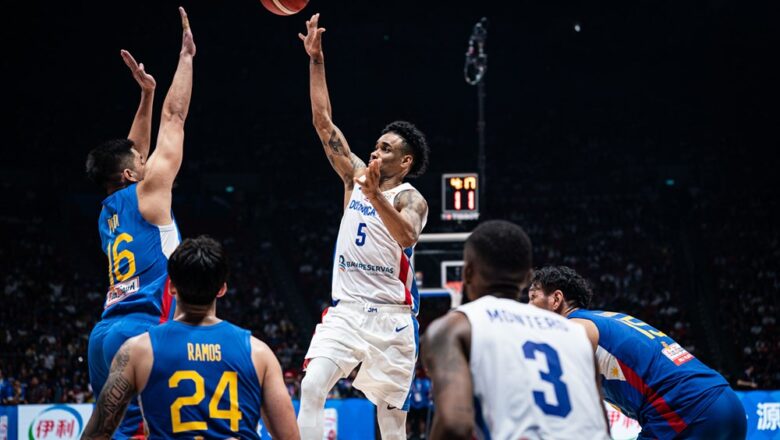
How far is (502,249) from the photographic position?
3633mm

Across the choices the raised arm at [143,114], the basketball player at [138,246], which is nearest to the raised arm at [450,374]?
the basketball player at [138,246]

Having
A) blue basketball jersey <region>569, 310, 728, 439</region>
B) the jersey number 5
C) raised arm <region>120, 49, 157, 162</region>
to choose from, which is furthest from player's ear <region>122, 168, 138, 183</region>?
blue basketball jersey <region>569, 310, 728, 439</region>

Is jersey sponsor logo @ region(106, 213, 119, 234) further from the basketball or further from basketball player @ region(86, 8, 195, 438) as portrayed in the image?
the basketball

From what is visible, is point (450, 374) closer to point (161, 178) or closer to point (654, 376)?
point (654, 376)

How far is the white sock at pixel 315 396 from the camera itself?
20.3ft

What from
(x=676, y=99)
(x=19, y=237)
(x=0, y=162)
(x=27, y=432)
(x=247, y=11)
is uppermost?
(x=247, y=11)

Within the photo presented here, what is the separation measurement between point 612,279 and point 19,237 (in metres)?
17.9

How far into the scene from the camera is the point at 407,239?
6.21m

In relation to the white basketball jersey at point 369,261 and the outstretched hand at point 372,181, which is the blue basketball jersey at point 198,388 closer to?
the outstretched hand at point 372,181

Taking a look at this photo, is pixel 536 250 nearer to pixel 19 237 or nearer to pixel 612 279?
pixel 612 279

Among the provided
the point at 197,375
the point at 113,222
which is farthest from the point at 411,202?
the point at 197,375

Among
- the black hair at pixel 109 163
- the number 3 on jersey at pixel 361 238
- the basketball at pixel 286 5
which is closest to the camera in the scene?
the black hair at pixel 109 163

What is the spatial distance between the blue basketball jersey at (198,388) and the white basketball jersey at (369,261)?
2.99 metres

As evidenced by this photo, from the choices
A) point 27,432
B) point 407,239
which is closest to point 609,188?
point 27,432
